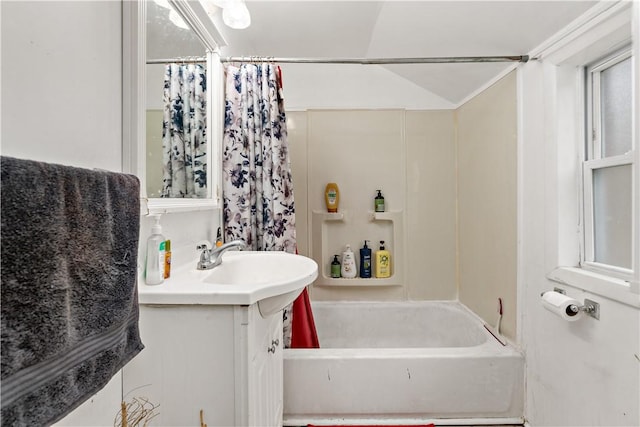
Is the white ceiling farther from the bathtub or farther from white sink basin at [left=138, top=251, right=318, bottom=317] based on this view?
the bathtub

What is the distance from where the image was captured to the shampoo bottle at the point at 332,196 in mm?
2561

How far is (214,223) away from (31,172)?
1.26m

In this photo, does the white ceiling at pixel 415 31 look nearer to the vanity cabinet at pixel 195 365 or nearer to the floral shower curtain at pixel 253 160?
the floral shower curtain at pixel 253 160

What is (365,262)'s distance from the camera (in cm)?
258

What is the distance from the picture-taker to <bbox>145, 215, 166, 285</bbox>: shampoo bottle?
103 centimetres

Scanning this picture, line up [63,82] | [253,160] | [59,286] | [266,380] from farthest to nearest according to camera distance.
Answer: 1. [253,160]
2. [266,380]
3. [63,82]
4. [59,286]

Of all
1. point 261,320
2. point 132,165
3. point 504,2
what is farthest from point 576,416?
point 132,165

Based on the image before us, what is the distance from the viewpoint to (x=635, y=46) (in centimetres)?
104

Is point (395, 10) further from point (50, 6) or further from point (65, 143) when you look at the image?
point (65, 143)

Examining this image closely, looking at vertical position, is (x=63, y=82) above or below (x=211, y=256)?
above

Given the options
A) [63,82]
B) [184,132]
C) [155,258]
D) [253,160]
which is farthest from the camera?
[253,160]

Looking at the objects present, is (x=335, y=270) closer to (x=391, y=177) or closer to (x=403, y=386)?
(x=391, y=177)

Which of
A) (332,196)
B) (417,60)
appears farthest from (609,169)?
(332,196)

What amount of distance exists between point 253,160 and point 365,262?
127 cm
